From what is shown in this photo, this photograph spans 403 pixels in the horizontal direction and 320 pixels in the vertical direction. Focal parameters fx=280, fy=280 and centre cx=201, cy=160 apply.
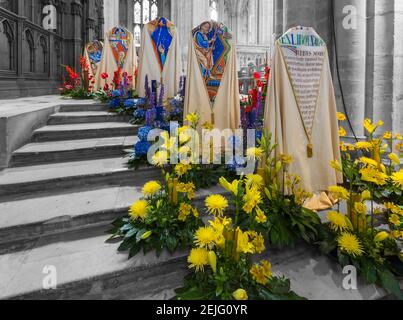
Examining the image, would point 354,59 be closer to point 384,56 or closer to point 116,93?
point 384,56

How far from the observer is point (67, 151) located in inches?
132

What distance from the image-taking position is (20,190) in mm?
2650

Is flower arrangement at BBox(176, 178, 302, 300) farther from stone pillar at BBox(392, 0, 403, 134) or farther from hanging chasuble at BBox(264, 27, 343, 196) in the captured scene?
stone pillar at BBox(392, 0, 403, 134)

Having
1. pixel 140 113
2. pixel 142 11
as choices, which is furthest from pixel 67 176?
pixel 142 11

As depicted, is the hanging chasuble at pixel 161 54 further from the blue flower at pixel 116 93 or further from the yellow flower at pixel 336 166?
the yellow flower at pixel 336 166

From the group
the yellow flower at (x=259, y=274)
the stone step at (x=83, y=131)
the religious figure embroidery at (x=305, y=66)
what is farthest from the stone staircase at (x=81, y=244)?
the religious figure embroidery at (x=305, y=66)

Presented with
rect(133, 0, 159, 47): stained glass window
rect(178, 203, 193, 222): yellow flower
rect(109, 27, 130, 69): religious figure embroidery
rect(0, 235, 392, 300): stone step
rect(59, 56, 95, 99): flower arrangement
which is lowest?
rect(0, 235, 392, 300): stone step

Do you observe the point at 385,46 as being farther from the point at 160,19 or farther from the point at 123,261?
the point at 123,261

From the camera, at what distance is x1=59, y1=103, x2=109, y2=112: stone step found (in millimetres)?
4758

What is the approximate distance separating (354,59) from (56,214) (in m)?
4.05

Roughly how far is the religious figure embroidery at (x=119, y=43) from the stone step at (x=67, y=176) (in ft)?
14.8

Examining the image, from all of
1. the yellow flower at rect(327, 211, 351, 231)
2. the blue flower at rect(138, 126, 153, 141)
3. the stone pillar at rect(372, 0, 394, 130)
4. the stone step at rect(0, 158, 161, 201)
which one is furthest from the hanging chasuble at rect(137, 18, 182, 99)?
the yellow flower at rect(327, 211, 351, 231)
